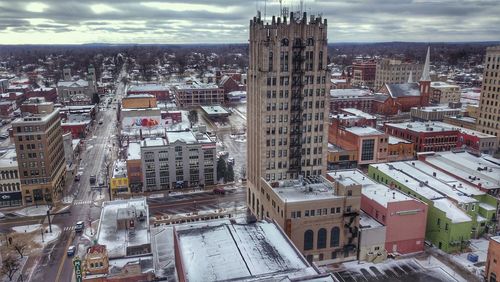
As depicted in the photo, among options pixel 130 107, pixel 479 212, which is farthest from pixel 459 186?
pixel 130 107

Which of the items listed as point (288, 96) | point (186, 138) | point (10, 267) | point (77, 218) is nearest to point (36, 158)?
point (77, 218)

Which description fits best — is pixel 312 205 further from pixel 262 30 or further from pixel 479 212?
pixel 479 212

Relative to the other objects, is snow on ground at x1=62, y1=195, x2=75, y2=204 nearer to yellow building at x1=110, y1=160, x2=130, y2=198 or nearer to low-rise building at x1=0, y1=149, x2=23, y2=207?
low-rise building at x1=0, y1=149, x2=23, y2=207

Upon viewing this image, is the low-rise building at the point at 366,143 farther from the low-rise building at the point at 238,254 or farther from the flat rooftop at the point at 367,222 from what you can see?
the low-rise building at the point at 238,254

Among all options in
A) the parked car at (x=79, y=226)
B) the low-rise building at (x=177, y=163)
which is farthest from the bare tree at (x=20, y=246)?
the low-rise building at (x=177, y=163)

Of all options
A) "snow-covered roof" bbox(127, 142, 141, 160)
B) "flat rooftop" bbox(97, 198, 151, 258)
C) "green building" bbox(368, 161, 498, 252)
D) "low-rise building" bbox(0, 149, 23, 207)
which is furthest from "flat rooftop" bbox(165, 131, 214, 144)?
"green building" bbox(368, 161, 498, 252)

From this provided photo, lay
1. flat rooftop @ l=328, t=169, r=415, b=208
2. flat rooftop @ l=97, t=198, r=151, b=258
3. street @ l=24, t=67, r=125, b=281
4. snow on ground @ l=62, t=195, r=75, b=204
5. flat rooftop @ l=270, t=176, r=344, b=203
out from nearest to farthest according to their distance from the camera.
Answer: flat rooftop @ l=97, t=198, r=151, b=258 < street @ l=24, t=67, r=125, b=281 < flat rooftop @ l=270, t=176, r=344, b=203 < flat rooftop @ l=328, t=169, r=415, b=208 < snow on ground @ l=62, t=195, r=75, b=204
